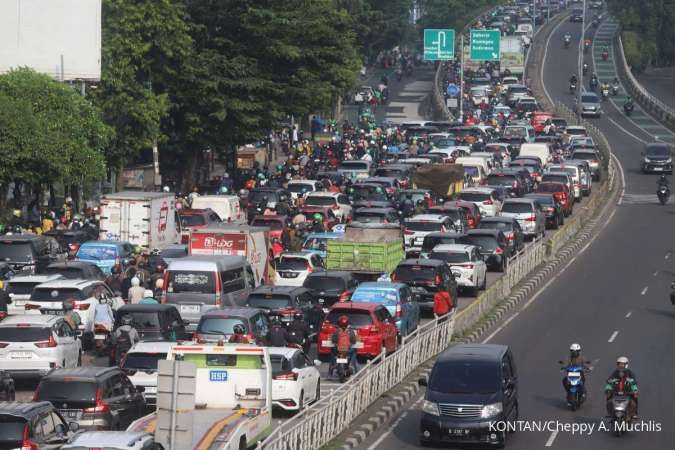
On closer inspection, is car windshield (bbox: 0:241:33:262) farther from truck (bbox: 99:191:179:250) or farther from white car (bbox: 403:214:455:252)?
white car (bbox: 403:214:455:252)

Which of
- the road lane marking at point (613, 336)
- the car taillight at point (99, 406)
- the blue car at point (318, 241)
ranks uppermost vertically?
the blue car at point (318, 241)

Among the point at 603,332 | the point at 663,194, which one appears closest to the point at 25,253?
the point at 603,332

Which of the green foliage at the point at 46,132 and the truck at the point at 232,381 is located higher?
the green foliage at the point at 46,132

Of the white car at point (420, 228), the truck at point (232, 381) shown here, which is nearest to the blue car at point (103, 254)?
the white car at point (420, 228)

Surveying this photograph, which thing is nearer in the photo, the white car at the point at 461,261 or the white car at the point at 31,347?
the white car at the point at 31,347

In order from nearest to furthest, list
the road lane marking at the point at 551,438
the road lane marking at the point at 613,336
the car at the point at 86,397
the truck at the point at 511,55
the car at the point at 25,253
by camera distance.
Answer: the car at the point at 86,397 → the road lane marking at the point at 551,438 → the road lane marking at the point at 613,336 → the car at the point at 25,253 → the truck at the point at 511,55

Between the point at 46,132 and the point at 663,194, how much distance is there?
27.8m

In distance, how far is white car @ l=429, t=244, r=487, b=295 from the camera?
4131cm

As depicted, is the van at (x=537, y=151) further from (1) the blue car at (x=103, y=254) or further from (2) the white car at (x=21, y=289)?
(2) the white car at (x=21, y=289)

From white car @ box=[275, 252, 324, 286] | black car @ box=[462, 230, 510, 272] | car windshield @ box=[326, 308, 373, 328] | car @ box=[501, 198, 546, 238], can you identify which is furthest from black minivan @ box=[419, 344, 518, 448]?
car @ box=[501, 198, 546, 238]

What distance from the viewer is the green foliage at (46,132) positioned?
5019cm

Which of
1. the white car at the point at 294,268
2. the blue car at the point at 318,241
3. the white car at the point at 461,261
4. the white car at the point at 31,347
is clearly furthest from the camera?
the blue car at the point at 318,241

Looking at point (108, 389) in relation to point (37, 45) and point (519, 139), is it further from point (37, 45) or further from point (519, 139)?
point (519, 139)

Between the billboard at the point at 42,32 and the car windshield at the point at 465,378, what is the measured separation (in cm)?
3606
